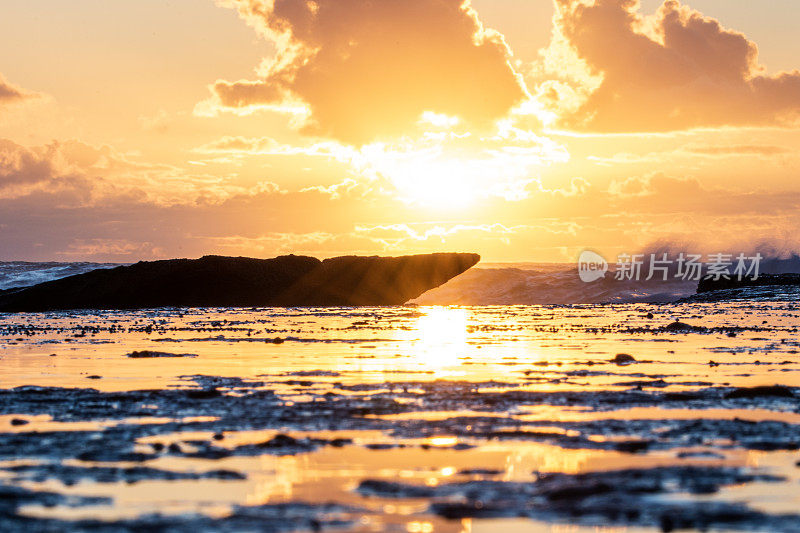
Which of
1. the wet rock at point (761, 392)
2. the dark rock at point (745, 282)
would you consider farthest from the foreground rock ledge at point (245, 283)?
the wet rock at point (761, 392)

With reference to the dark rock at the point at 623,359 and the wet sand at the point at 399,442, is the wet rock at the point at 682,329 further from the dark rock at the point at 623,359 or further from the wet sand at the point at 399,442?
the dark rock at the point at 623,359

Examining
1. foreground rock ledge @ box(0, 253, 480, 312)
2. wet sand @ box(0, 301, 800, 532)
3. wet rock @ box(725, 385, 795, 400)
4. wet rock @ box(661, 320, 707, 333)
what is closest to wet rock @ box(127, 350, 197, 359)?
wet sand @ box(0, 301, 800, 532)

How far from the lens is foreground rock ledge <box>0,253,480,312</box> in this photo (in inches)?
2832

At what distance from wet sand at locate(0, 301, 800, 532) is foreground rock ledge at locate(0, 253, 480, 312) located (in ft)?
158

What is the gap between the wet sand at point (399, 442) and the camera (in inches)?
351

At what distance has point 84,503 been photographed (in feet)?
30.3

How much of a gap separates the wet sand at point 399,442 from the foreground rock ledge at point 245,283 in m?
48.1

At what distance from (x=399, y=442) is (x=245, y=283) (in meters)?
64.9

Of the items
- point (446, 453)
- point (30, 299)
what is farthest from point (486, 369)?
point (30, 299)

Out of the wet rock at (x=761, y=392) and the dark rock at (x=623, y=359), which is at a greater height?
the dark rock at (x=623, y=359)

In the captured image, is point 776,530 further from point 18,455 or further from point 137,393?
point 137,393

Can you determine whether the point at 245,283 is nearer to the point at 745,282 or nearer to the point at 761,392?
the point at 761,392

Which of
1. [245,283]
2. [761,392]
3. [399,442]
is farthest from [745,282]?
[399,442]

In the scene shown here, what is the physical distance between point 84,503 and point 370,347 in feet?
68.5
